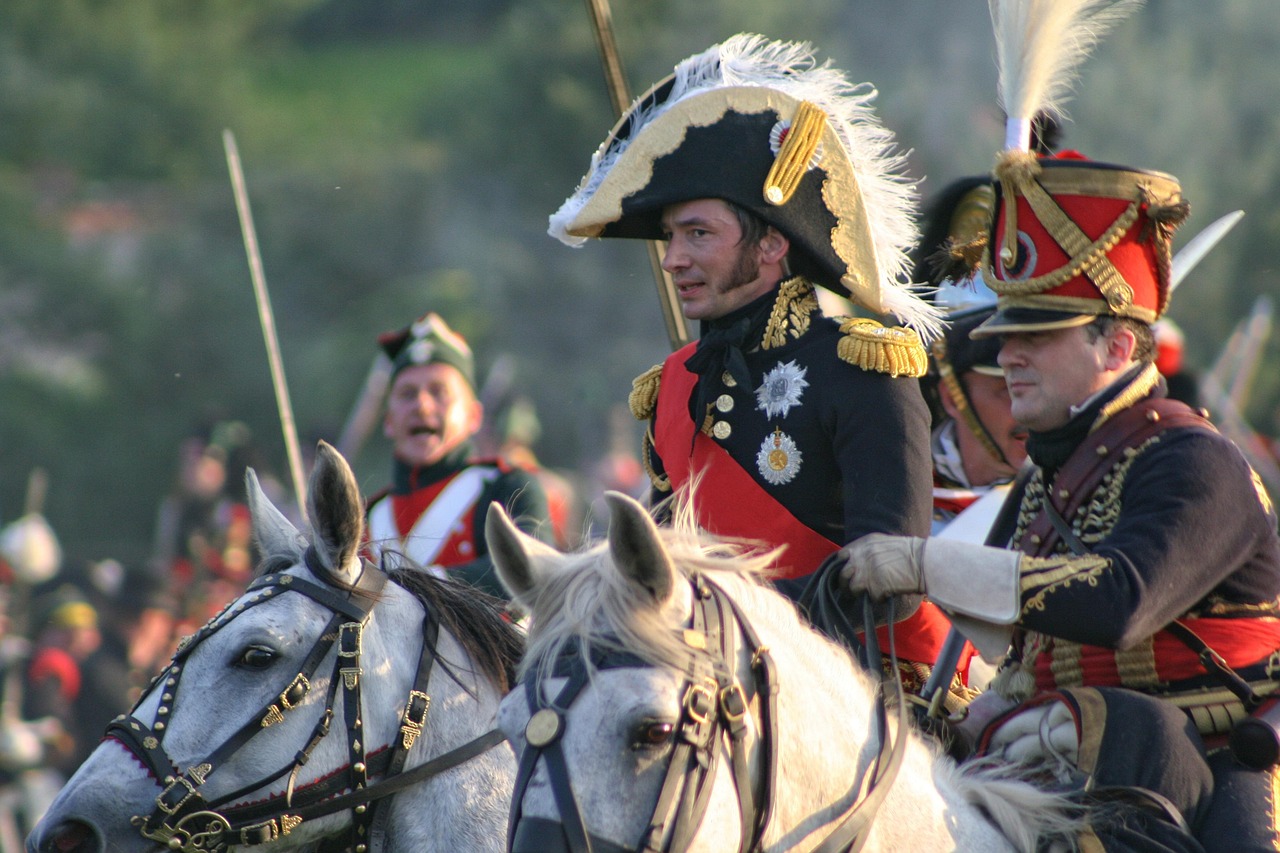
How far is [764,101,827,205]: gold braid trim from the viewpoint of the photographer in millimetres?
3770

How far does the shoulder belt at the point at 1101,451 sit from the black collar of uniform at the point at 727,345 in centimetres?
79

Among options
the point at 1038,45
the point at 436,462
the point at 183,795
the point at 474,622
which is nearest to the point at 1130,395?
the point at 1038,45

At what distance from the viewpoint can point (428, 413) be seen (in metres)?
6.72

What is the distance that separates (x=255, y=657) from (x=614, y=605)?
4.47 ft

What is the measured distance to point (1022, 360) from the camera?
3.46 meters

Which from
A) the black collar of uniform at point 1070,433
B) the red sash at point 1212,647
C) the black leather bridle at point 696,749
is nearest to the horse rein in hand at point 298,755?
the black leather bridle at point 696,749

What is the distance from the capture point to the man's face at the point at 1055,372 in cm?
340

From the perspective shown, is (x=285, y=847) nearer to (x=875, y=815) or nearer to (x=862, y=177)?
(x=875, y=815)

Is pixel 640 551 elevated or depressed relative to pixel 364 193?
elevated

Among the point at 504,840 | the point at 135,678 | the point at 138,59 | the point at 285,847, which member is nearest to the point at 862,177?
the point at 504,840

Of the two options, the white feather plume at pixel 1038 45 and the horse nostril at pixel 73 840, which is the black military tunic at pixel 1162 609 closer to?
the white feather plume at pixel 1038 45

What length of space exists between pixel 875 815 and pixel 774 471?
1.08m

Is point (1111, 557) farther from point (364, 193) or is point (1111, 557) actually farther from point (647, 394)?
point (364, 193)

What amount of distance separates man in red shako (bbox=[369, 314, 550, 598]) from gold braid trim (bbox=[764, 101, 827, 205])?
2.49 meters
